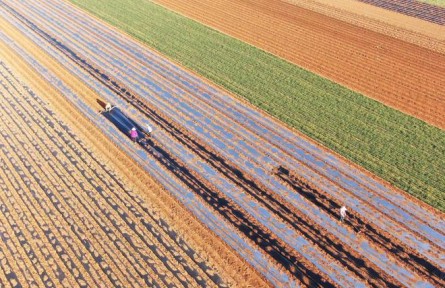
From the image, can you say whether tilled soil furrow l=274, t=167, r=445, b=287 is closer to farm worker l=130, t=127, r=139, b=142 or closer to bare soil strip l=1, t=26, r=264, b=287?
bare soil strip l=1, t=26, r=264, b=287

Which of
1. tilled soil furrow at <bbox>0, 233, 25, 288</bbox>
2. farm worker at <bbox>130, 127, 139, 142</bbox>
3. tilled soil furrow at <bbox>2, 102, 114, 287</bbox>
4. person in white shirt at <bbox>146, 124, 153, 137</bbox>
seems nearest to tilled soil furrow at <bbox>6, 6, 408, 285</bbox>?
person in white shirt at <bbox>146, 124, 153, 137</bbox>

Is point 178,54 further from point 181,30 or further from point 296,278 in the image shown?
point 296,278

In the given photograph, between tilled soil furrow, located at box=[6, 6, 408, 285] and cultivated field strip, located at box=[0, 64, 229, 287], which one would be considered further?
tilled soil furrow, located at box=[6, 6, 408, 285]

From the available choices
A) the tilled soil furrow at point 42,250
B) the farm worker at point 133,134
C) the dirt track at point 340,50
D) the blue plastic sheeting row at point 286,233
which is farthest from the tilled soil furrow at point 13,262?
the dirt track at point 340,50

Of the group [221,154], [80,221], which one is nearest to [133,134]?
[221,154]

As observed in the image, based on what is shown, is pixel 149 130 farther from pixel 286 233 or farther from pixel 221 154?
pixel 286 233
